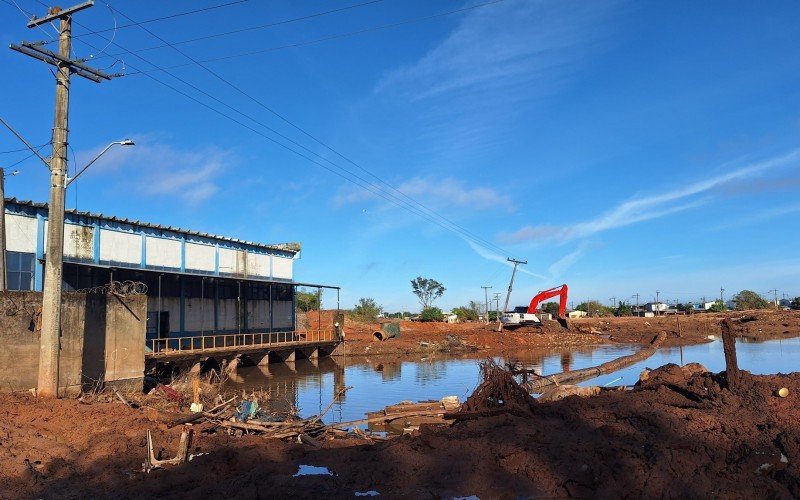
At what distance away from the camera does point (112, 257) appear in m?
30.8

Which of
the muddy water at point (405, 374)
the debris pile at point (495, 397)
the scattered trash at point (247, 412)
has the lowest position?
the muddy water at point (405, 374)

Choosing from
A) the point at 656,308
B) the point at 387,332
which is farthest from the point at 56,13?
the point at 656,308

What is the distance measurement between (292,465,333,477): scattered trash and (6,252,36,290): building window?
22.4 metres

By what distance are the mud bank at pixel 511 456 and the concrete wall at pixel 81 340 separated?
4238 mm

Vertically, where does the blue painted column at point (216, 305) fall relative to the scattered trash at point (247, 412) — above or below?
above

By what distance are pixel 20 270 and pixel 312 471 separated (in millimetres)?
23285

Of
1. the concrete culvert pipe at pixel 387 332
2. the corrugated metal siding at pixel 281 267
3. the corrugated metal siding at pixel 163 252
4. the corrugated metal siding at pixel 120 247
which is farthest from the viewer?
the concrete culvert pipe at pixel 387 332

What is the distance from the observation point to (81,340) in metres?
16.7

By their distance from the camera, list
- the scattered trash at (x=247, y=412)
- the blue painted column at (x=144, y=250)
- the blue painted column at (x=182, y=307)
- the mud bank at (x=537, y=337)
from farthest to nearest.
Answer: the mud bank at (x=537, y=337)
the blue painted column at (x=182, y=307)
the blue painted column at (x=144, y=250)
the scattered trash at (x=247, y=412)

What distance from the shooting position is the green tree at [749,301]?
351ft

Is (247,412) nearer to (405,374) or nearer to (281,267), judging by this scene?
(405,374)

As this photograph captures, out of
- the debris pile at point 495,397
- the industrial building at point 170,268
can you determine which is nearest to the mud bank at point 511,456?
the debris pile at point 495,397

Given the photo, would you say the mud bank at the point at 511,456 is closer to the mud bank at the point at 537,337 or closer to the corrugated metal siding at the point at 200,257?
the corrugated metal siding at the point at 200,257

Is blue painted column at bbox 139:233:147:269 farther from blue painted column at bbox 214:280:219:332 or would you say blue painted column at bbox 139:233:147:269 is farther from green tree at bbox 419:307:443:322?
green tree at bbox 419:307:443:322
